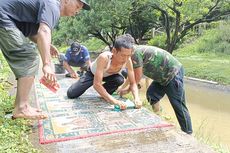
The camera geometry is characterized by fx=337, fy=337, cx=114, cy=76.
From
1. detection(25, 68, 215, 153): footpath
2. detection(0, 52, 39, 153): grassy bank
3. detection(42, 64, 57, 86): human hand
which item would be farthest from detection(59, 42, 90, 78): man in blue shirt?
detection(42, 64, 57, 86): human hand

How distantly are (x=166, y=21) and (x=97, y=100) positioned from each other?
12.7 metres

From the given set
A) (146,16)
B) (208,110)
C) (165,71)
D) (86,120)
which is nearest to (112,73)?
(165,71)

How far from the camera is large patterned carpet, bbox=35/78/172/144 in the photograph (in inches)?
126

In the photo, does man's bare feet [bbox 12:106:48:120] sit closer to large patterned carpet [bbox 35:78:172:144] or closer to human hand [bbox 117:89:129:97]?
large patterned carpet [bbox 35:78:172:144]

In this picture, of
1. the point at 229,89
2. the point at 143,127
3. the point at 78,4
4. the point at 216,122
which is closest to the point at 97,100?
the point at 143,127

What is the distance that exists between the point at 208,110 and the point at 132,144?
216 inches

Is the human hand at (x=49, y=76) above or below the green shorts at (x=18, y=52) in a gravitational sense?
below

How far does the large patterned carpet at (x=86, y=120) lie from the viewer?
3195 mm

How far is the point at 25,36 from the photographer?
3221 mm

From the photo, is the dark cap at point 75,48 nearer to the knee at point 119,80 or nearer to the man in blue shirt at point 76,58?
the man in blue shirt at point 76,58

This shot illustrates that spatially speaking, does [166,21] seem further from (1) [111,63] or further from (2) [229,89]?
(1) [111,63]

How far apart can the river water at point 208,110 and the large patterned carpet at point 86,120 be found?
1005 millimetres

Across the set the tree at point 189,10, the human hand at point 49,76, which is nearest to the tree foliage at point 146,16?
the tree at point 189,10

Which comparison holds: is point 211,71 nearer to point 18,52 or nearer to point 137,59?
point 137,59
